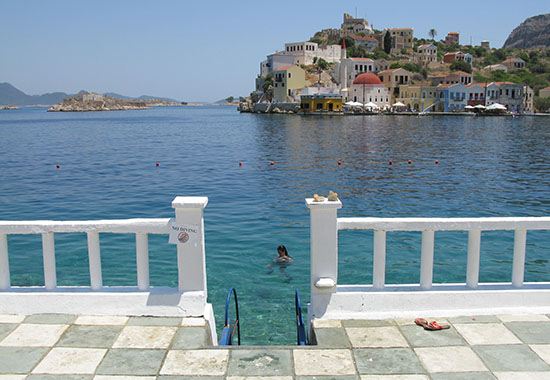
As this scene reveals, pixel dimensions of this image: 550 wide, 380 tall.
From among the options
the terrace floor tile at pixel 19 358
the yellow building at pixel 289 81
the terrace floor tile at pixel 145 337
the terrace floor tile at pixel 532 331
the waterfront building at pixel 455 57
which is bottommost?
the terrace floor tile at pixel 145 337

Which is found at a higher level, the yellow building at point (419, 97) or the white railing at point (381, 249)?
the yellow building at point (419, 97)

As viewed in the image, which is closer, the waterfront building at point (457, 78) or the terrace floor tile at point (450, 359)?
the terrace floor tile at point (450, 359)

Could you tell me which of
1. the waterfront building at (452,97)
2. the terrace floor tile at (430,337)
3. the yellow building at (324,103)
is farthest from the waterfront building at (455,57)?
the terrace floor tile at (430,337)

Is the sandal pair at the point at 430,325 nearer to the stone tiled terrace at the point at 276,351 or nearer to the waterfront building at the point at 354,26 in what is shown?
the stone tiled terrace at the point at 276,351

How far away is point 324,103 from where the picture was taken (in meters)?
121

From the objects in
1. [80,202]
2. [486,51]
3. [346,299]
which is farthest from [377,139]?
[486,51]

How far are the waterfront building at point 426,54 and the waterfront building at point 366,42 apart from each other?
586 inches

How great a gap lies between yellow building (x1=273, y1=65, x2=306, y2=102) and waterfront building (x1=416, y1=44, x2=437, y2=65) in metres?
50.1

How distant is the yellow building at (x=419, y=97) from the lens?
4796 inches

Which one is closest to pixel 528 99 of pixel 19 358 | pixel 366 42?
pixel 366 42

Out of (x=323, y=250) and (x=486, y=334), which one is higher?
(x=323, y=250)

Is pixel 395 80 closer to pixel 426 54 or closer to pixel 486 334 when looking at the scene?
pixel 426 54

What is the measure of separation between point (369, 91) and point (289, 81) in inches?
830

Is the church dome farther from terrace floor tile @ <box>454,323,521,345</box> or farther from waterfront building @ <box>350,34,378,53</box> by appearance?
terrace floor tile @ <box>454,323,521,345</box>
